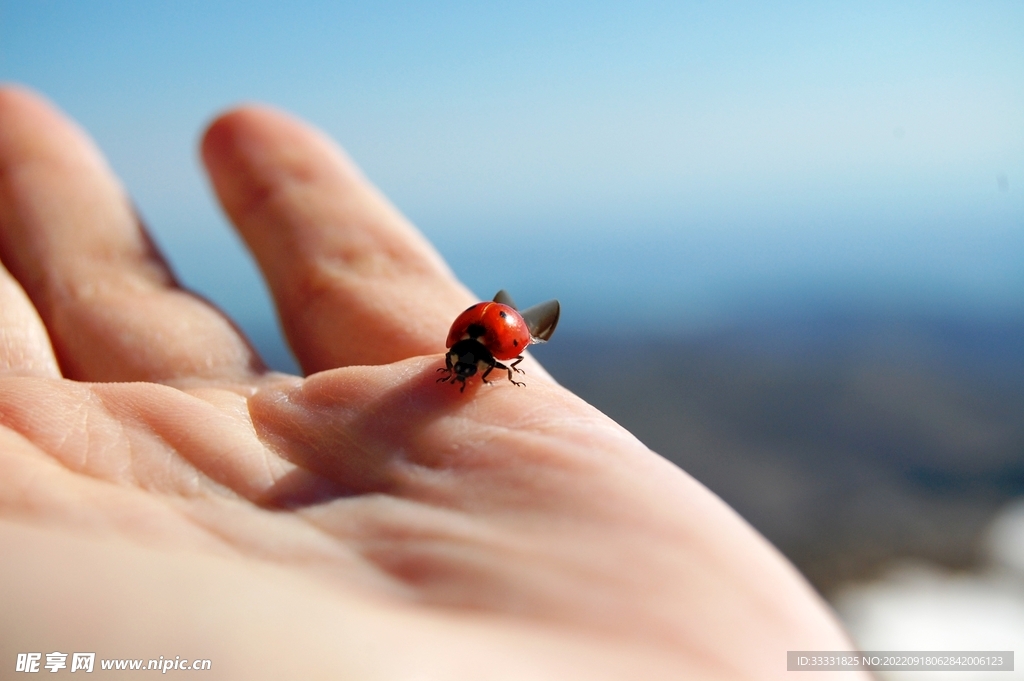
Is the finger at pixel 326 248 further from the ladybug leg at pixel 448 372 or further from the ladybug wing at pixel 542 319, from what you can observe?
the ladybug leg at pixel 448 372

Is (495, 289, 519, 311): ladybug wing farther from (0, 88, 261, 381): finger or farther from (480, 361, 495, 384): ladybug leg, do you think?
(0, 88, 261, 381): finger

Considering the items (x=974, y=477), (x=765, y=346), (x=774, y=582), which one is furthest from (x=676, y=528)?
(x=765, y=346)

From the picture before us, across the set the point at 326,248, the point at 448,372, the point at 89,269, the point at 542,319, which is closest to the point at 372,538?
the point at 448,372

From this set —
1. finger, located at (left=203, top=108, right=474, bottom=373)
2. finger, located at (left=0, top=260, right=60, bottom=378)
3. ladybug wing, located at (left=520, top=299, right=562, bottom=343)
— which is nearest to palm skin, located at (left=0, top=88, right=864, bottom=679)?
finger, located at (left=0, top=260, right=60, bottom=378)

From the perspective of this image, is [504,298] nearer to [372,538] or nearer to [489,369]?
[489,369]

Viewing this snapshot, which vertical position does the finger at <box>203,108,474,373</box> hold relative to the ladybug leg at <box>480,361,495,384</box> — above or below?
above

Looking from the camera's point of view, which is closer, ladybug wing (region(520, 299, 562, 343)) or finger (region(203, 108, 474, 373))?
ladybug wing (region(520, 299, 562, 343))

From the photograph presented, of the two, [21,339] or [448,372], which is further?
[21,339]
